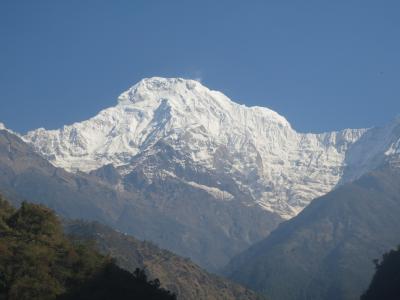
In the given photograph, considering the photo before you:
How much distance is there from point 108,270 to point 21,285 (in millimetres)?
32254

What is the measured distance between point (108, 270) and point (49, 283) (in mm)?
25008

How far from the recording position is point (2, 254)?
17812 cm

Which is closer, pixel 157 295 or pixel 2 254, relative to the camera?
pixel 2 254

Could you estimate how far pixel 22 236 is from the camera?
199875 millimetres

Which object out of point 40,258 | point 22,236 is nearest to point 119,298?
point 40,258

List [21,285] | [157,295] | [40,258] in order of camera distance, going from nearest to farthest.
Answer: [21,285], [40,258], [157,295]

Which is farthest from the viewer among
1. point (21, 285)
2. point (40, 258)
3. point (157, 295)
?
point (157, 295)

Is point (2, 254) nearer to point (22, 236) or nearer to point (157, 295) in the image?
point (22, 236)

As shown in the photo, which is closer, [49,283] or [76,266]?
[49,283]

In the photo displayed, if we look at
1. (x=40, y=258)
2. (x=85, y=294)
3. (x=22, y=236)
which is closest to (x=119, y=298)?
(x=85, y=294)

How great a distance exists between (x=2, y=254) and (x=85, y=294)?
17799mm

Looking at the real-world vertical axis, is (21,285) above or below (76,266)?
below

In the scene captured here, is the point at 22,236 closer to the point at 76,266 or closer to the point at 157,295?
the point at 76,266

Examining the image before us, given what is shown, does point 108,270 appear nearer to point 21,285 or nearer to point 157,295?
point 157,295
